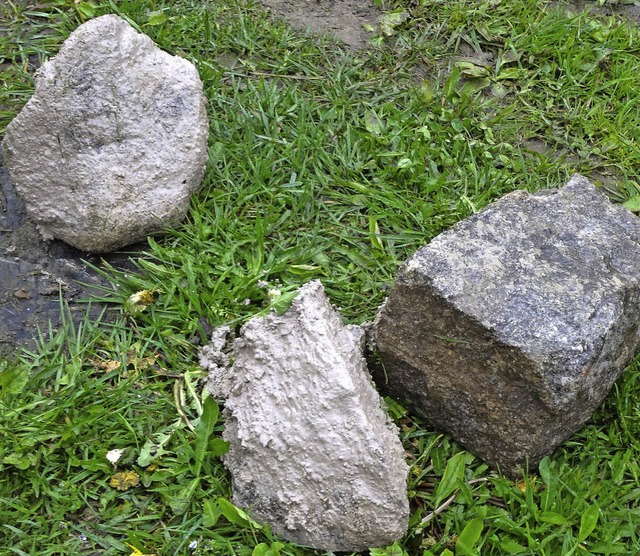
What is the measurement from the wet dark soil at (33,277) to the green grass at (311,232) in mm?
101

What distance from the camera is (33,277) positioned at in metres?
3.16

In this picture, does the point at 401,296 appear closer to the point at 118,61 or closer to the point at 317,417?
the point at 317,417

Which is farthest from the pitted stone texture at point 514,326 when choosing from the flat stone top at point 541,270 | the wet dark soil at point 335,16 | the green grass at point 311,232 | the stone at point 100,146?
the wet dark soil at point 335,16

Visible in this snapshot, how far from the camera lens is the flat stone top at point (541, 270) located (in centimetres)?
254

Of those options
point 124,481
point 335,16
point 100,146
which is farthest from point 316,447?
point 335,16

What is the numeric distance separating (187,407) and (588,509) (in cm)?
140

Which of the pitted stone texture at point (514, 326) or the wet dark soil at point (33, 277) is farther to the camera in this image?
the wet dark soil at point (33, 277)

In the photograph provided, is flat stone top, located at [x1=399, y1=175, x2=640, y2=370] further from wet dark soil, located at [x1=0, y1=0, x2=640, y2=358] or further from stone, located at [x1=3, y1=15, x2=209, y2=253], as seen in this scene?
wet dark soil, located at [x1=0, y1=0, x2=640, y2=358]

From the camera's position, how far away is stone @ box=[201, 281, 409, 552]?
2.47 m

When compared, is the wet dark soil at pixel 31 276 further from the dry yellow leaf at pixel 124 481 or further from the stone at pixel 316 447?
the stone at pixel 316 447

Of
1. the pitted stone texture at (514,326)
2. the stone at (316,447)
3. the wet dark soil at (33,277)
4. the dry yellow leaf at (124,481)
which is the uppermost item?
the pitted stone texture at (514,326)

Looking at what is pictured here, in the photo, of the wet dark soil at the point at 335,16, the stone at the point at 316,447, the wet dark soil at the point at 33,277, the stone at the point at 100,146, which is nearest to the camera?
the stone at the point at 316,447

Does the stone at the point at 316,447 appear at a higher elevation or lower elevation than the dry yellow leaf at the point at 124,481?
higher

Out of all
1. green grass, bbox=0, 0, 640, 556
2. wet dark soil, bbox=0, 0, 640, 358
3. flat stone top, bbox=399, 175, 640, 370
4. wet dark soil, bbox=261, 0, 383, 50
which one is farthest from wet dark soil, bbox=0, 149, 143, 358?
wet dark soil, bbox=261, 0, 383, 50
